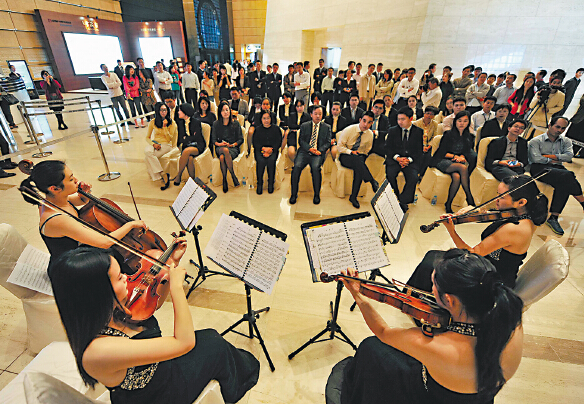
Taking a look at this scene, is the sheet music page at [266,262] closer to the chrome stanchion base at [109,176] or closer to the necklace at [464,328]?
the necklace at [464,328]

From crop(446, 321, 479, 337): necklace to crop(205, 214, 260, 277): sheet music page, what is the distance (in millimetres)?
1101

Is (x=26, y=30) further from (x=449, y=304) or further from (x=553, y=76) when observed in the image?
(x=553, y=76)

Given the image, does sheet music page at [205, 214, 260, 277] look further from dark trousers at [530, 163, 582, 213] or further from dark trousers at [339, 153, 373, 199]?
dark trousers at [530, 163, 582, 213]

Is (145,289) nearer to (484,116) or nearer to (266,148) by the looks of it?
(266,148)

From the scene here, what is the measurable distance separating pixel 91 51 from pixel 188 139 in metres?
13.6

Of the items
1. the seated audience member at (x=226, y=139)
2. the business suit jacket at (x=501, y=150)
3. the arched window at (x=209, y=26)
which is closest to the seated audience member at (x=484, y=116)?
the business suit jacket at (x=501, y=150)

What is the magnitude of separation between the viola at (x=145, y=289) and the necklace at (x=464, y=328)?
1.38m

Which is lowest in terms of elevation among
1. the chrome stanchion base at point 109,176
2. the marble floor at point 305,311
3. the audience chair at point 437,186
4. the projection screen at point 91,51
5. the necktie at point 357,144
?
the marble floor at point 305,311

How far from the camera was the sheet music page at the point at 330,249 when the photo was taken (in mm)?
1702

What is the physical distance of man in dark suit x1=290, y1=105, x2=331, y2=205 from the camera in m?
4.21

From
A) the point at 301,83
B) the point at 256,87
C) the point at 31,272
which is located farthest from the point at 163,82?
the point at 31,272

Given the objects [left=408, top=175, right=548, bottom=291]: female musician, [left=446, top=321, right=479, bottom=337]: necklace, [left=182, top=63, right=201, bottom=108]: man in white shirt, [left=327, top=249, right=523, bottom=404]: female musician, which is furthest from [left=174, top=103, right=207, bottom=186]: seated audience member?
[left=182, top=63, right=201, bottom=108]: man in white shirt

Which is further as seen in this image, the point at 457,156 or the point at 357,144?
the point at 357,144

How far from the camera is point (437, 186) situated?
410 cm
